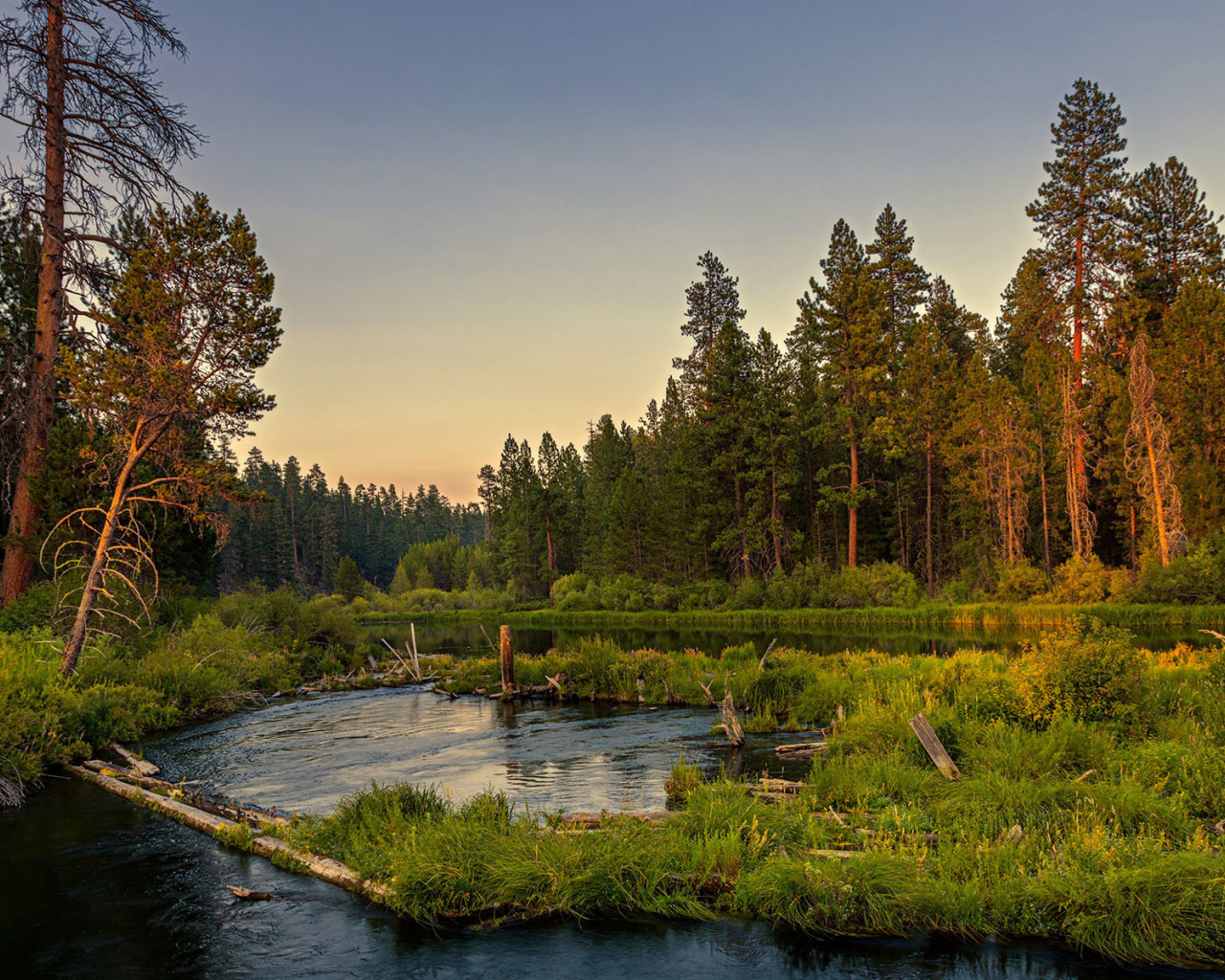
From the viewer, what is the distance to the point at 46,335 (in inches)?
942

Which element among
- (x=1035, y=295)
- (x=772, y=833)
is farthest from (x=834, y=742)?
(x=1035, y=295)

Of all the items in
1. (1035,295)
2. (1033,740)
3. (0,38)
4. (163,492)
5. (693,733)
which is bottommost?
(693,733)

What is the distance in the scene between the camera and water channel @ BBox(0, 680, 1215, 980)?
7418 mm

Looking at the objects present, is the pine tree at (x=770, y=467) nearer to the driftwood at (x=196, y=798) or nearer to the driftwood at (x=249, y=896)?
the driftwood at (x=196, y=798)

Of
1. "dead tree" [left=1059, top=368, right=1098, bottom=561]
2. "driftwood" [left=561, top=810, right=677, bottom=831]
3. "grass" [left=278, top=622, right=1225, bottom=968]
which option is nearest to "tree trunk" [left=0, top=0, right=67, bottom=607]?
"grass" [left=278, top=622, right=1225, bottom=968]

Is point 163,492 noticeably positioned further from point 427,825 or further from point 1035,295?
point 1035,295

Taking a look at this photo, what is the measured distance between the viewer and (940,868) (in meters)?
7.93

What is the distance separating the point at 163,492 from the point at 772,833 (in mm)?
17813

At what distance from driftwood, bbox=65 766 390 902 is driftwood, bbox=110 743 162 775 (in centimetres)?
61

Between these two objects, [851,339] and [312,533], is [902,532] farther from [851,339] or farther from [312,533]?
[312,533]

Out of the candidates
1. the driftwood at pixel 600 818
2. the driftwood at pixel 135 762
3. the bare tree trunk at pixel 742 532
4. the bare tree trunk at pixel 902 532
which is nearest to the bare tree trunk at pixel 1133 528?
the bare tree trunk at pixel 902 532

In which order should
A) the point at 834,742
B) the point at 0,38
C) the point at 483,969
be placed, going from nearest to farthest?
the point at 483,969
the point at 834,742
the point at 0,38

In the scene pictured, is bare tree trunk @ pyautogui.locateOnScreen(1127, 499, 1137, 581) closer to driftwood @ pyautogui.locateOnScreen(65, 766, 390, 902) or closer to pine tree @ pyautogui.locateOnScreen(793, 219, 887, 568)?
pine tree @ pyautogui.locateOnScreen(793, 219, 887, 568)

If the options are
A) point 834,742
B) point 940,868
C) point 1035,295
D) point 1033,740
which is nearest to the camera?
point 940,868
